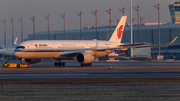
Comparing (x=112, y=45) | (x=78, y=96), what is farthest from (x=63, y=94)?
(x=112, y=45)

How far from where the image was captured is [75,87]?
703 inches

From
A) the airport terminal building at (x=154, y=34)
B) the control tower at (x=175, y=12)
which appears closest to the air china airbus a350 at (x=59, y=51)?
the airport terminal building at (x=154, y=34)

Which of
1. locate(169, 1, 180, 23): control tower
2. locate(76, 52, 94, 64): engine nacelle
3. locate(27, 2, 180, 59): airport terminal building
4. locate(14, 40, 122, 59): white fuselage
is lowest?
locate(76, 52, 94, 64): engine nacelle

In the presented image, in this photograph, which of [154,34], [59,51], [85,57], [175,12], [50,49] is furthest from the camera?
[175,12]

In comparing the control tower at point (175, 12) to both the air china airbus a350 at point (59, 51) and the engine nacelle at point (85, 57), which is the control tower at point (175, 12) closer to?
the air china airbus a350 at point (59, 51)

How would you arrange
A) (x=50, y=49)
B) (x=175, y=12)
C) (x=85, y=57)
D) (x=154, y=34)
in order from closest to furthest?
(x=85, y=57), (x=50, y=49), (x=154, y=34), (x=175, y=12)

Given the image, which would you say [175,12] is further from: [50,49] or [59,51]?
[50,49]

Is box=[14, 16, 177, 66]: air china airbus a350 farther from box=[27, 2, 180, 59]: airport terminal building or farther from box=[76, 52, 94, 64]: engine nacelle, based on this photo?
box=[27, 2, 180, 59]: airport terminal building

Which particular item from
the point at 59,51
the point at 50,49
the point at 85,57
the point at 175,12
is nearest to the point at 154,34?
the point at 175,12

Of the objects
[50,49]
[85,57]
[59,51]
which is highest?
[50,49]

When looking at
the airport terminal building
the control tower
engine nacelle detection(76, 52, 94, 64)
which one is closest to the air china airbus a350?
engine nacelle detection(76, 52, 94, 64)

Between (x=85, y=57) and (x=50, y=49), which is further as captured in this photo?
(x=50, y=49)

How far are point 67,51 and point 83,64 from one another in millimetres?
3177

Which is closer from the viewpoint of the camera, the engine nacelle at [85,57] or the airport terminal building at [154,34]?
the engine nacelle at [85,57]
